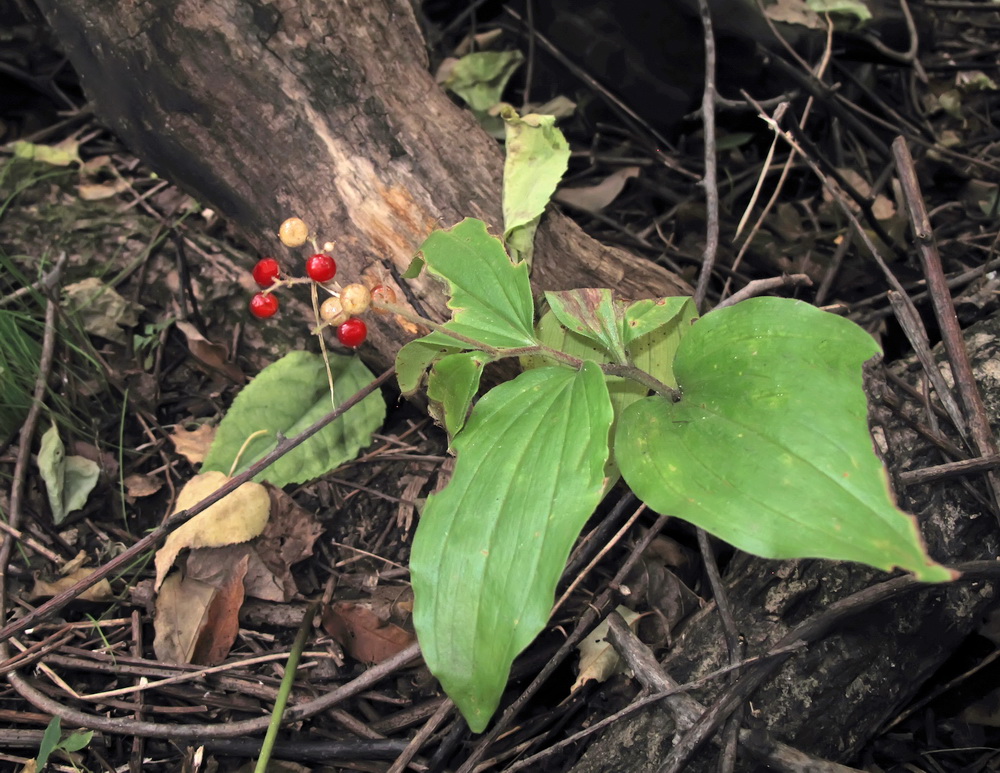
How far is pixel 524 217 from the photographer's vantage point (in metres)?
1.83

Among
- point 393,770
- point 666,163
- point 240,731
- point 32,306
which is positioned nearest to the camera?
point 393,770

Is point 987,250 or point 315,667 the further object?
point 987,250

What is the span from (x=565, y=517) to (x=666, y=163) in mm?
1647

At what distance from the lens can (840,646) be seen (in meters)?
1.46

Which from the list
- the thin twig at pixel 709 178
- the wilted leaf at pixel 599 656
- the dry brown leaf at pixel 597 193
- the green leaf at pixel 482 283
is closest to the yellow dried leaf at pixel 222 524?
the green leaf at pixel 482 283

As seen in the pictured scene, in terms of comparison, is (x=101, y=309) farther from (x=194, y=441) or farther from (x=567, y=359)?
(x=567, y=359)

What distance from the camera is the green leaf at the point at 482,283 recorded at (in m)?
1.60

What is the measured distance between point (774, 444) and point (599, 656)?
726 mm

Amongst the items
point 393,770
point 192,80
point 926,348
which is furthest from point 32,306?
point 926,348

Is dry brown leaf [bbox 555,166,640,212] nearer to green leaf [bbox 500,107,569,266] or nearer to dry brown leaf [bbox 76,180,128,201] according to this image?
green leaf [bbox 500,107,569,266]

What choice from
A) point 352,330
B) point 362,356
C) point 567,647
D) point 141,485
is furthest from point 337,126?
point 567,647

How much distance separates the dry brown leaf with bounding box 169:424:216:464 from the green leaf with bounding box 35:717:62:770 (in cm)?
74

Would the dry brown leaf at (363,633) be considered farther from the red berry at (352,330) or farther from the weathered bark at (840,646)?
the red berry at (352,330)

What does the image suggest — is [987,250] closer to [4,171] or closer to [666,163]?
[666,163]
